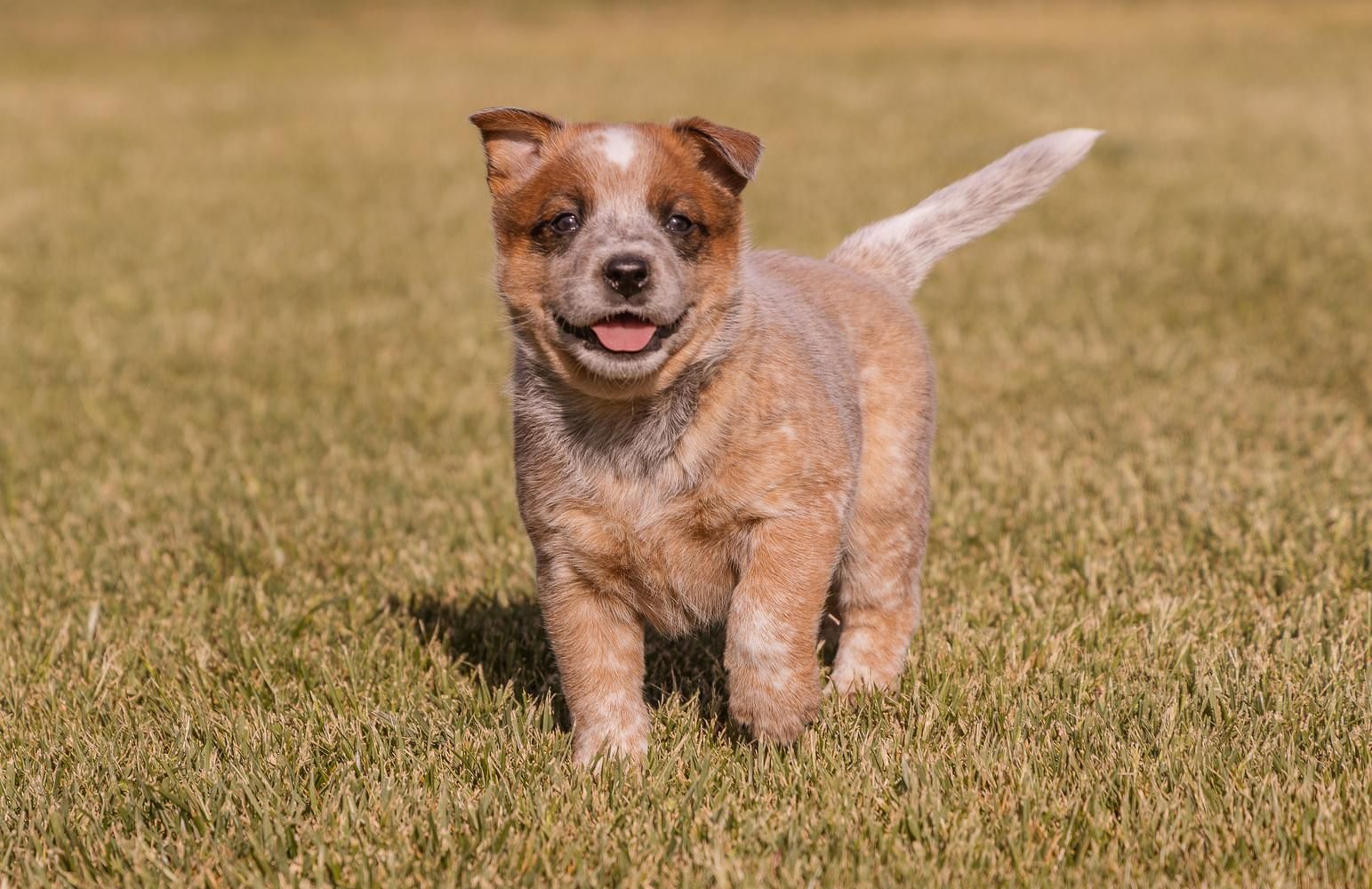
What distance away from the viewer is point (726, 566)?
3631 millimetres

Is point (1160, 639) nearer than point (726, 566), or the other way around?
point (726, 566)

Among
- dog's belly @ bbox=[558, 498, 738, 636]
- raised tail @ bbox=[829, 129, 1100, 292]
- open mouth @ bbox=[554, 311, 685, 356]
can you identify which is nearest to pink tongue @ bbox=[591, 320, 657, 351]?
open mouth @ bbox=[554, 311, 685, 356]

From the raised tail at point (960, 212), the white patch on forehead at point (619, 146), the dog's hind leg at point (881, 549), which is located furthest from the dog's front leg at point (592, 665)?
the raised tail at point (960, 212)

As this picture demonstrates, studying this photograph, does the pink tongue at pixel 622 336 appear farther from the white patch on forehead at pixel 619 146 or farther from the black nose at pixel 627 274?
the white patch on forehead at pixel 619 146

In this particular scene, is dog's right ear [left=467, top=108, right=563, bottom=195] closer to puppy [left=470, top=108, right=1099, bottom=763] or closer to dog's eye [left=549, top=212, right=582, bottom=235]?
puppy [left=470, top=108, right=1099, bottom=763]

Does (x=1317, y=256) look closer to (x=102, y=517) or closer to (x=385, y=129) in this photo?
(x=102, y=517)

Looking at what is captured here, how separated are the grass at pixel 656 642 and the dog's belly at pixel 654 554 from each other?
0.37 m

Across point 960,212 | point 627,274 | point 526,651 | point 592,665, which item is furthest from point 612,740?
point 960,212

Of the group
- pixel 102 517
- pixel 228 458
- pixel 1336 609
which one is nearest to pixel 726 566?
pixel 1336 609

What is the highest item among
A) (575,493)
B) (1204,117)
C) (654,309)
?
(654,309)

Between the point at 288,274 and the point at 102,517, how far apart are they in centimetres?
528

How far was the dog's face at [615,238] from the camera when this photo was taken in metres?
3.41

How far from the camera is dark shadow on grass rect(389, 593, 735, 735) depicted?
4.16 m

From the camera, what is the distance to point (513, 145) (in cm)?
375
